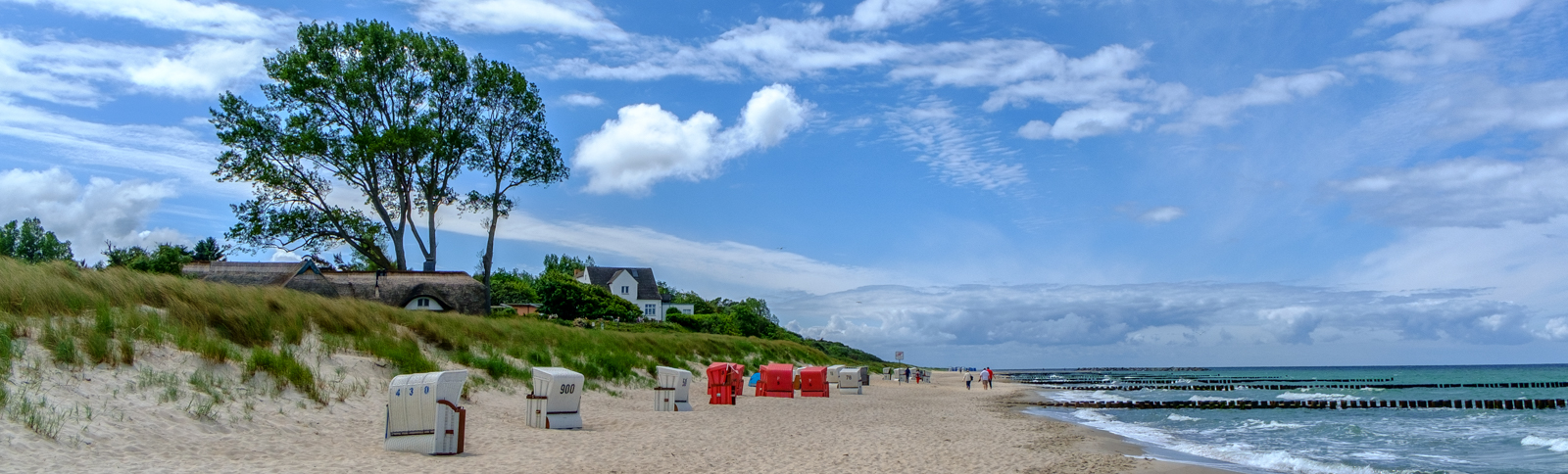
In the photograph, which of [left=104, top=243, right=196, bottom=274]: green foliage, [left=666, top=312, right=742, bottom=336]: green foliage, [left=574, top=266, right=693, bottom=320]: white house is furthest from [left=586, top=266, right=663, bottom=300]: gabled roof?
[left=104, top=243, right=196, bottom=274]: green foliage

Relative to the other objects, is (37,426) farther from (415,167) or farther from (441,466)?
(415,167)

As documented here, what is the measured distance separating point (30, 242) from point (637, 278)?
4591 centimetres

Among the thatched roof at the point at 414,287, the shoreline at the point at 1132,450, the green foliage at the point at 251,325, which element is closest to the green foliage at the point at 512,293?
the thatched roof at the point at 414,287

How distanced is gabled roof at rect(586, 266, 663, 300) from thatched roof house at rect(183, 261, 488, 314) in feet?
139

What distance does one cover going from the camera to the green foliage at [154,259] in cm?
3581

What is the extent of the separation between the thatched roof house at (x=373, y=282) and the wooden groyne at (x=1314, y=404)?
2244 cm

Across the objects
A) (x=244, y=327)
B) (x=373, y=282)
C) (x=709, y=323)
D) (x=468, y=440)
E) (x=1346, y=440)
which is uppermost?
(x=373, y=282)

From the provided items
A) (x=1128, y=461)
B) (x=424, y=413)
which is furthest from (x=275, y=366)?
(x=1128, y=461)

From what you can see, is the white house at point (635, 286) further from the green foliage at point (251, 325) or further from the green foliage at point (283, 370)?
the green foliage at point (283, 370)

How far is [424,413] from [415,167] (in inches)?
980

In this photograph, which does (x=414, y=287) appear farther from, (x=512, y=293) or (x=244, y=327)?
(x=512, y=293)

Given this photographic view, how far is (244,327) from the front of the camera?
14.3m

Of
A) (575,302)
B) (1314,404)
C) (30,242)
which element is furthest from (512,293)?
(1314,404)

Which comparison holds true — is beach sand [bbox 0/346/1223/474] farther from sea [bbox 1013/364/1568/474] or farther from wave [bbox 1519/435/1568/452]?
wave [bbox 1519/435/1568/452]
